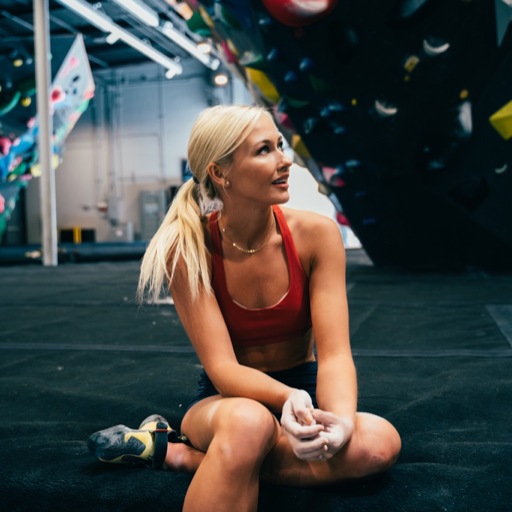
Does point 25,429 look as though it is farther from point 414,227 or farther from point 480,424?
point 414,227

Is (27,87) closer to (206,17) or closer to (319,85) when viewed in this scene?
A: (206,17)

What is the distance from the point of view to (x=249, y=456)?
862 mm

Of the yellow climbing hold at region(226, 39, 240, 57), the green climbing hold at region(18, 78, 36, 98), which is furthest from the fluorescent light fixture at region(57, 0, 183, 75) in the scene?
the yellow climbing hold at region(226, 39, 240, 57)

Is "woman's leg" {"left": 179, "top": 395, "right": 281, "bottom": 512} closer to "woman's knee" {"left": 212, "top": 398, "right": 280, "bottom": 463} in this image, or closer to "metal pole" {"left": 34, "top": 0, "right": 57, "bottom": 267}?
"woman's knee" {"left": 212, "top": 398, "right": 280, "bottom": 463}

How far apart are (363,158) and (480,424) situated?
3.12 m

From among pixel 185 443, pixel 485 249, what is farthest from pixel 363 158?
pixel 185 443

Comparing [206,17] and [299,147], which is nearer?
[206,17]

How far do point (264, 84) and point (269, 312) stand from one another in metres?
3.35

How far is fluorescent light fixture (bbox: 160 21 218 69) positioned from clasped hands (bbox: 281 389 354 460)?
7997 mm

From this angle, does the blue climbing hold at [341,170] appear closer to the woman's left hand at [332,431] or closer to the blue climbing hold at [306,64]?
the blue climbing hold at [306,64]

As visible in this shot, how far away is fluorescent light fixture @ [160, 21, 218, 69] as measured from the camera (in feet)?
26.1

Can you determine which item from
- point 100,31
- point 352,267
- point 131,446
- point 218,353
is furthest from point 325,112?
point 100,31

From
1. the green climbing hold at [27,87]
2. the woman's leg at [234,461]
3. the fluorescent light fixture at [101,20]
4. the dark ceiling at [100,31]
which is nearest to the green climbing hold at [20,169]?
the green climbing hold at [27,87]

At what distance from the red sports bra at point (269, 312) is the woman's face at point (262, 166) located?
131 millimetres
